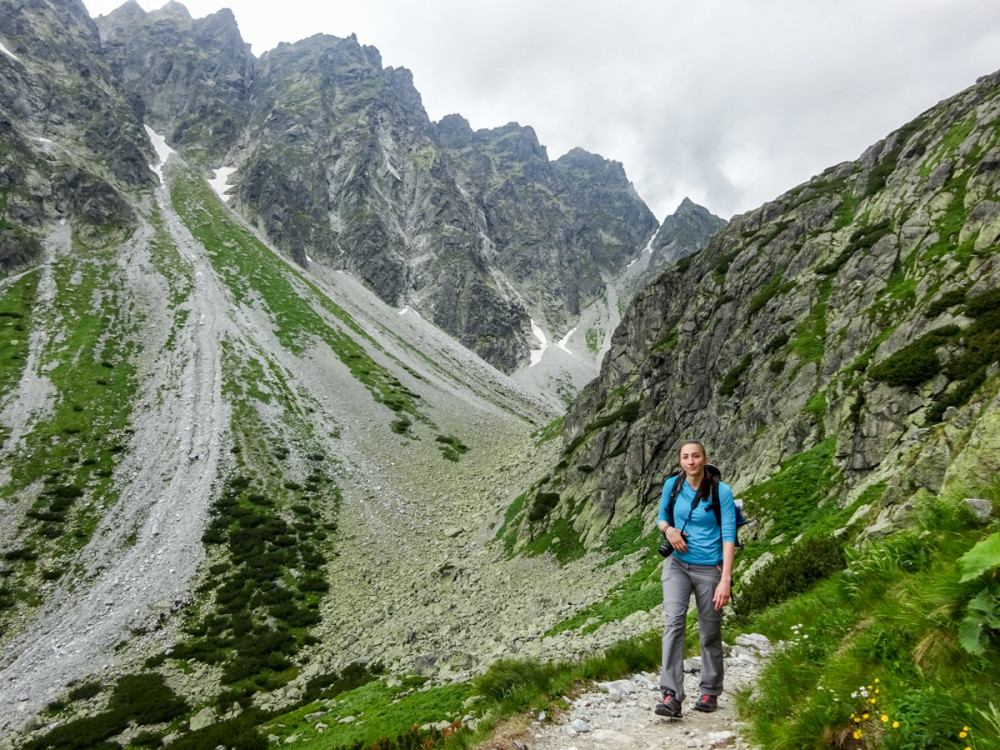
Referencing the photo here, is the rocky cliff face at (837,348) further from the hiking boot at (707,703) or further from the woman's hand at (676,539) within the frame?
the hiking boot at (707,703)

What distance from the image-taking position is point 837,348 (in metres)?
26.0

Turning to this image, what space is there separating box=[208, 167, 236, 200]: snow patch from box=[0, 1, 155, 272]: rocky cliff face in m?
19.4

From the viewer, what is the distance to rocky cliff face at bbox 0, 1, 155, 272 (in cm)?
10656

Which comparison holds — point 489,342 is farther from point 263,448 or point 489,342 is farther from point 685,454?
point 685,454

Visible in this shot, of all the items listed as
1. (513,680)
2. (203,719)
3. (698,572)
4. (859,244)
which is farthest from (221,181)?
(698,572)

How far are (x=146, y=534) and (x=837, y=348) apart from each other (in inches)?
2204

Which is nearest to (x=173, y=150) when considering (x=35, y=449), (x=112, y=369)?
(x=112, y=369)

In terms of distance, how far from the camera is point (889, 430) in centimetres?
1571

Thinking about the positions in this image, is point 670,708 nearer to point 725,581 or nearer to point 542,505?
point 725,581

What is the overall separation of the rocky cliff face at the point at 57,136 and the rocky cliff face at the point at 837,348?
114802mm

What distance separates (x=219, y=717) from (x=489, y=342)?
476 feet

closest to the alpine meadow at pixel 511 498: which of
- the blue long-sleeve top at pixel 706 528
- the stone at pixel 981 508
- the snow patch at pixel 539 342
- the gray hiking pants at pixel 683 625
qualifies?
the stone at pixel 981 508

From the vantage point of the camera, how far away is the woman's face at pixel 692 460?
22.3 ft

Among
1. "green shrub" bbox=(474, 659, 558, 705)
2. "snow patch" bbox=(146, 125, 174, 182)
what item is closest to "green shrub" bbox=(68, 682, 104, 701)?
"green shrub" bbox=(474, 659, 558, 705)
